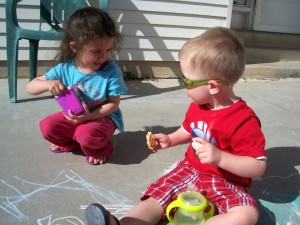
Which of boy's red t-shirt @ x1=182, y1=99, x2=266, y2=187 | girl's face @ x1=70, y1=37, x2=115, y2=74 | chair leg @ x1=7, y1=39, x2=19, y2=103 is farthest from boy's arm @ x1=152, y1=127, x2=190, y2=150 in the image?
chair leg @ x1=7, y1=39, x2=19, y2=103

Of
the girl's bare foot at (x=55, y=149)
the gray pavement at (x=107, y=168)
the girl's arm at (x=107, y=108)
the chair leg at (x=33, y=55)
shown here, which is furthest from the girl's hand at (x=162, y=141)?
the chair leg at (x=33, y=55)

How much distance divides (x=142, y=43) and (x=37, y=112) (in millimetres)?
1764

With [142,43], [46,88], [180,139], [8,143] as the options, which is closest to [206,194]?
[180,139]

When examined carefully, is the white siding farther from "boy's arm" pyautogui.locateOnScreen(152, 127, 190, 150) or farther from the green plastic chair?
"boy's arm" pyautogui.locateOnScreen(152, 127, 190, 150)

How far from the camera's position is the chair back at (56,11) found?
368 centimetres

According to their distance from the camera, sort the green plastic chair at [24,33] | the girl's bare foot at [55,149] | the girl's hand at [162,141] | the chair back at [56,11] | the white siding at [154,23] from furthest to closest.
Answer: the white siding at [154,23], the chair back at [56,11], the green plastic chair at [24,33], the girl's bare foot at [55,149], the girl's hand at [162,141]

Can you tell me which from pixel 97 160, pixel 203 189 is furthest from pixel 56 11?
pixel 203 189

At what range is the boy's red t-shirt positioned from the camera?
1.60 metres

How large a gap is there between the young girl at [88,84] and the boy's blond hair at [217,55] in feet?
2.27

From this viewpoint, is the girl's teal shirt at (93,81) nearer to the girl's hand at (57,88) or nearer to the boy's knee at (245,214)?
the girl's hand at (57,88)

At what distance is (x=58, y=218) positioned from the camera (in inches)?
66.2

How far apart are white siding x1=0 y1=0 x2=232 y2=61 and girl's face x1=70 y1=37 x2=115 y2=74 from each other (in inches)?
76.8

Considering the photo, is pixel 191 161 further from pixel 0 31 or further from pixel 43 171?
pixel 0 31

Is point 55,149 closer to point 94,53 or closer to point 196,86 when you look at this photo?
point 94,53
